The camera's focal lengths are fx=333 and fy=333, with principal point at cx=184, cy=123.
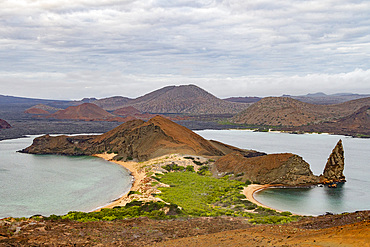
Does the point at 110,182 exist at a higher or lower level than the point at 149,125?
lower

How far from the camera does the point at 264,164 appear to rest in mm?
52438

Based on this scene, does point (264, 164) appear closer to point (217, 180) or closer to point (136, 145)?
point (217, 180)

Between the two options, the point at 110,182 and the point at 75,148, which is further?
the point at 75,148

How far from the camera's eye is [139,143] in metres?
78.7

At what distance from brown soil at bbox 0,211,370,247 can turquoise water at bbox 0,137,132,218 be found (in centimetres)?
1392

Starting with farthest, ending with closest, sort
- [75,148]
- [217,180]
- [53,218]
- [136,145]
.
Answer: [75,148]
[136,145]
[217,180]
[53,218]

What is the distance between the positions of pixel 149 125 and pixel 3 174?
1332 inches

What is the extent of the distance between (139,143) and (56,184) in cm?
2753

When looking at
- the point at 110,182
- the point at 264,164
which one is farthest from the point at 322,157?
the point at 110,182

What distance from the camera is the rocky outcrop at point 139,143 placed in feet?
240

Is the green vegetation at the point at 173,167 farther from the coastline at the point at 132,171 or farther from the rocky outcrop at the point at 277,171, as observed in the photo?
the rocky outcrop at the point at 277,171

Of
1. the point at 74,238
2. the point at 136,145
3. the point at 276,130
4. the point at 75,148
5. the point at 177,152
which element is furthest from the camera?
the point at 276,130

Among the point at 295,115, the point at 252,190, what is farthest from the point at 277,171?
the point at 295,115

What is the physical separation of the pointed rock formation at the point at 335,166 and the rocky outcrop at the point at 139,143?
25623 mm
